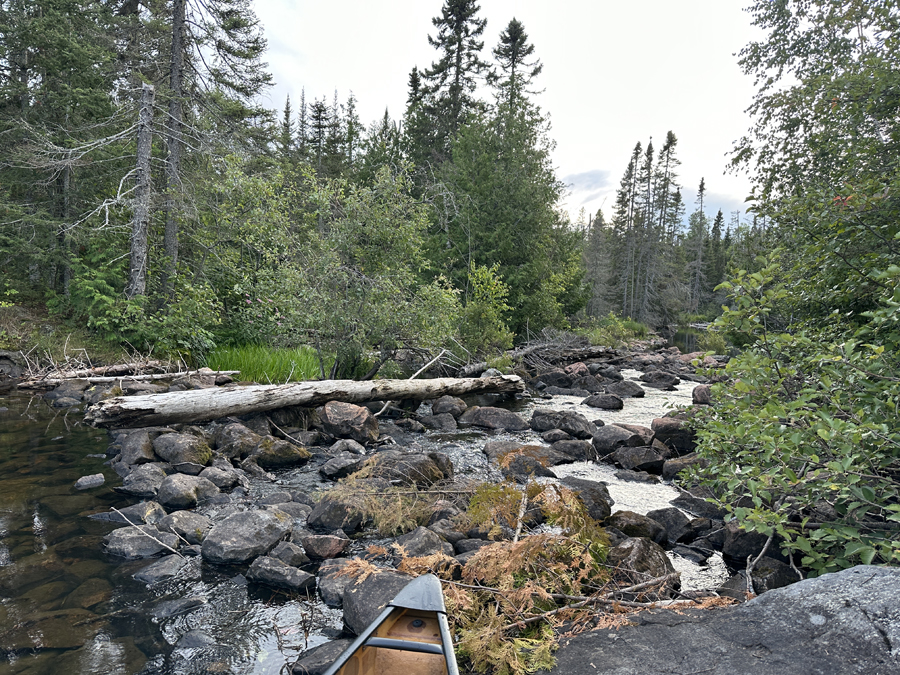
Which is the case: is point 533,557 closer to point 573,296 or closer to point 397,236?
point 397,236

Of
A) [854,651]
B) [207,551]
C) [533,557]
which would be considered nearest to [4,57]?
[207,551]

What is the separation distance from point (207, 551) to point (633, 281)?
48.7m

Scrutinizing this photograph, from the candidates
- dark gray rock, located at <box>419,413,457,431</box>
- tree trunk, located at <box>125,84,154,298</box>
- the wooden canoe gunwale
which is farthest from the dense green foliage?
tree trunk, located at <box>125,84,154,298</box>

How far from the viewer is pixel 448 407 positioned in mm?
11742

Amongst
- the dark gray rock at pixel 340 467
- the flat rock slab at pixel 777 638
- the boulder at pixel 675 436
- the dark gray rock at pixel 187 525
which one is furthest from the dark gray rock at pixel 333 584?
the boulder at pixel 675 436

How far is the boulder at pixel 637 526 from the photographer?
17.4 feet

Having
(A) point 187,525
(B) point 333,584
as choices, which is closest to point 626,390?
(B) point 333,584

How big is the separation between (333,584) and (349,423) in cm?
500

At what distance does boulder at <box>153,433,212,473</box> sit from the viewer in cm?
699

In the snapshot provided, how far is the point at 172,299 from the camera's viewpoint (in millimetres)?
13875

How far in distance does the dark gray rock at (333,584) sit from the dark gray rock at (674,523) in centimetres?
380

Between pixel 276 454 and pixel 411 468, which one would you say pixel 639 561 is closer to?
pixel 411 468

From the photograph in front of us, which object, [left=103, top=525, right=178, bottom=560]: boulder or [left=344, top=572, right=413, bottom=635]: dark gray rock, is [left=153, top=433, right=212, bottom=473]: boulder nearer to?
[left=103, top=525, right=178, bottom=560]: boulder

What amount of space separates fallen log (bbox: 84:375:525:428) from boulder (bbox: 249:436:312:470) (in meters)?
0.95
